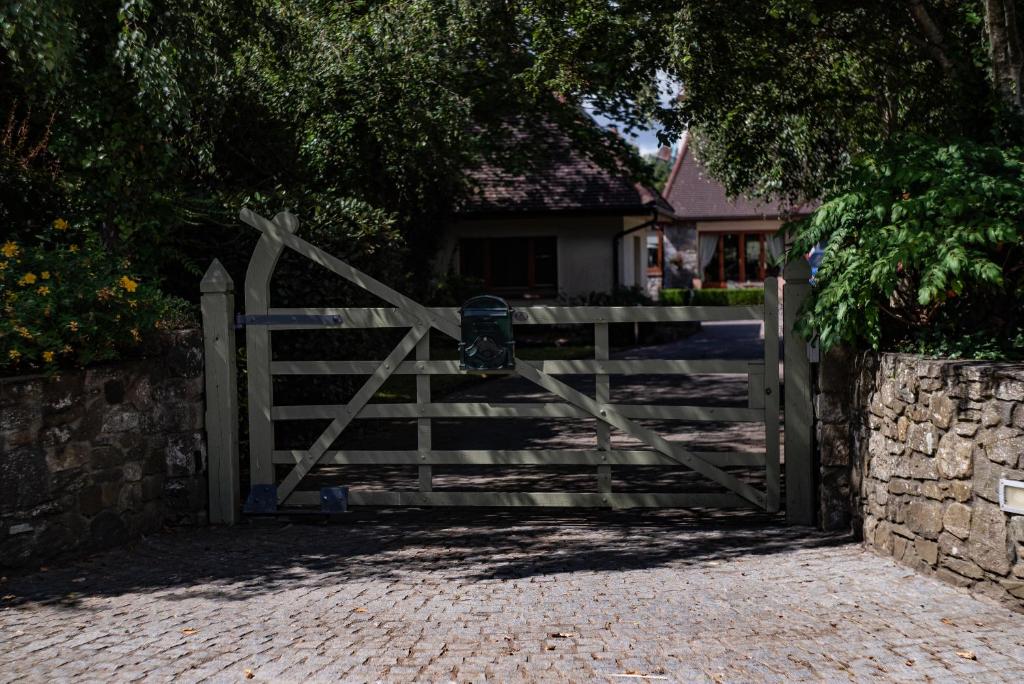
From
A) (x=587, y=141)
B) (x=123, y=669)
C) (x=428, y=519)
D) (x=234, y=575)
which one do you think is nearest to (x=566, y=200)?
(x=587, y=141)

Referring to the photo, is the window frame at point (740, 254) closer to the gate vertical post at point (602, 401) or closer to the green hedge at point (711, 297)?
the green hedge at point (711, 297)

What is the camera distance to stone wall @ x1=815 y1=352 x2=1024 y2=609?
5.49 m

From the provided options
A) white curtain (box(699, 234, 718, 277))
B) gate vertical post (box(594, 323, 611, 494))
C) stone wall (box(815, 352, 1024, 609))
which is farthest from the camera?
white curtain (box(699, 234, 718, 277))

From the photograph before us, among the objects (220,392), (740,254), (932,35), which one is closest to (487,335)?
(220,392)

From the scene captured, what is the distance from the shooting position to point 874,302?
6438 millimetres

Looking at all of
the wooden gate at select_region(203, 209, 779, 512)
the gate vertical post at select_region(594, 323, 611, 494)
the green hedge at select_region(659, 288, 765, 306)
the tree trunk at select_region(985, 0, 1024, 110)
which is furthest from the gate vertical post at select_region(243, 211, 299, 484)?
the green hedge at select_region(659, 288, 765, 306)

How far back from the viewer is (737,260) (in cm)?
4234

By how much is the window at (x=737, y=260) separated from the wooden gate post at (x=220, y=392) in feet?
117

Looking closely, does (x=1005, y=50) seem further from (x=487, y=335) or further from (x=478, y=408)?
(x=478, y=408)

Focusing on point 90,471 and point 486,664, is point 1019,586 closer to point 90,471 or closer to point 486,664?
point 486,664

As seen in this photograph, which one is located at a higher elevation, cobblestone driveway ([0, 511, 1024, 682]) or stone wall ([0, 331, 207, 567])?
stone wall ([0, 331, 207, 567])

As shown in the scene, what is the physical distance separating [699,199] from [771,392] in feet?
118

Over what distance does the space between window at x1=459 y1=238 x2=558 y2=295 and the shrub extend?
20360mm

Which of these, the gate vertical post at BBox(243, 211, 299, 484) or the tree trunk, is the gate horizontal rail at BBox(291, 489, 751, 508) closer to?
the gate vertical post at BBox(243, 211, 299, 484)
